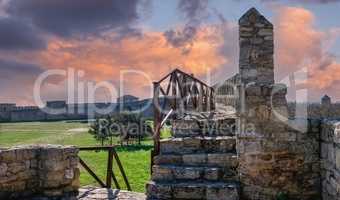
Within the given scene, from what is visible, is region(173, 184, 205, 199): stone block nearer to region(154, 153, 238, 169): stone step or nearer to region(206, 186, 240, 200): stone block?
region(206, 186, 240, 200): stone block

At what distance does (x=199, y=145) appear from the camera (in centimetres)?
739

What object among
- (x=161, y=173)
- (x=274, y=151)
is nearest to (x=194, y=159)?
(x=161, y=173)

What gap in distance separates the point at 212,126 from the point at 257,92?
201 centimetres

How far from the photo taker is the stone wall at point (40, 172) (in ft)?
19.5

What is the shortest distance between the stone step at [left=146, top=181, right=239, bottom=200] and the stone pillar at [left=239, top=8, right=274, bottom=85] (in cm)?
400

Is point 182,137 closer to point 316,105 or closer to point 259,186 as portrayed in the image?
point 259,186

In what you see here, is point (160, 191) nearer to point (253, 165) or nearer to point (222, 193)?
point (222, 193)

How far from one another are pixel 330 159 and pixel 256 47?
4697mm

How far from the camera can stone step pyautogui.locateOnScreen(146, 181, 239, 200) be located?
6.24 meters

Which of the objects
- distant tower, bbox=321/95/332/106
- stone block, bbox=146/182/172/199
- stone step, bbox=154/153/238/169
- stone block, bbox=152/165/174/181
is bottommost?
stone block, bbox=146/182/172/199

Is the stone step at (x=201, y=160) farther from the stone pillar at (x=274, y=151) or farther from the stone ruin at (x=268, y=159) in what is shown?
the stone pillar at (x=274, y=151)

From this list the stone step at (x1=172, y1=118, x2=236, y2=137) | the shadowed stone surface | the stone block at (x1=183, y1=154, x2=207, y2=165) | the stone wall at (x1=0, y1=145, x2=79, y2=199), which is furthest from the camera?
the stone step at (x1=172, y1=118, x2=236, y2=137)

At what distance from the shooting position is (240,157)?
646 centimetres

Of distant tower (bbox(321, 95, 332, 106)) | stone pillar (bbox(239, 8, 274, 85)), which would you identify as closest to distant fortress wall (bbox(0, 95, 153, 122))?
distant tower (bbox(321, 95, 332, 106))
